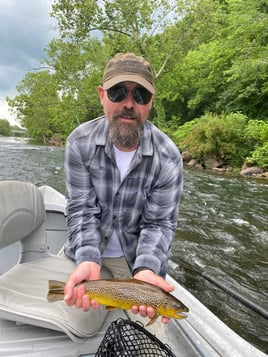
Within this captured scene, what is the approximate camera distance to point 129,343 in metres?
1.56

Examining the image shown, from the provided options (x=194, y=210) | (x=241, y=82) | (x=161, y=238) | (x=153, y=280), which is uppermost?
(x=241, y=82)

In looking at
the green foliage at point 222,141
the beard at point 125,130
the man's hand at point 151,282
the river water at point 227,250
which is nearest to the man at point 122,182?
the beard at point 125,130

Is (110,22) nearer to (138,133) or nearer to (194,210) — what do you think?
(194,210)

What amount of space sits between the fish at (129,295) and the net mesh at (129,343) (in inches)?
3.8

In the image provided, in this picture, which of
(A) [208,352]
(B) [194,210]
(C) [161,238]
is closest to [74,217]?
(C) [161,238]

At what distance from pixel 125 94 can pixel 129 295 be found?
1154mm

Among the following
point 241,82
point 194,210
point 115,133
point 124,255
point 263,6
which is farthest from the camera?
point 241,82

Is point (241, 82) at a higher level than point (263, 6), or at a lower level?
lower

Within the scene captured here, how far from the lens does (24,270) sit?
2076 mm

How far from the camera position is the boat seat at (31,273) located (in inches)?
64.6

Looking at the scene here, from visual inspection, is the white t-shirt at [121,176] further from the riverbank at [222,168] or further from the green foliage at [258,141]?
the green foliage at [258,141]

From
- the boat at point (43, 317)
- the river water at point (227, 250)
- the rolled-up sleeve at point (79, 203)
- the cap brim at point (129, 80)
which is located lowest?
the river water at point (227, 250)

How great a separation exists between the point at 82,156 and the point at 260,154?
47.1 ft

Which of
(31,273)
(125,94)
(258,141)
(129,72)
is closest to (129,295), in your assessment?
(31,273)
